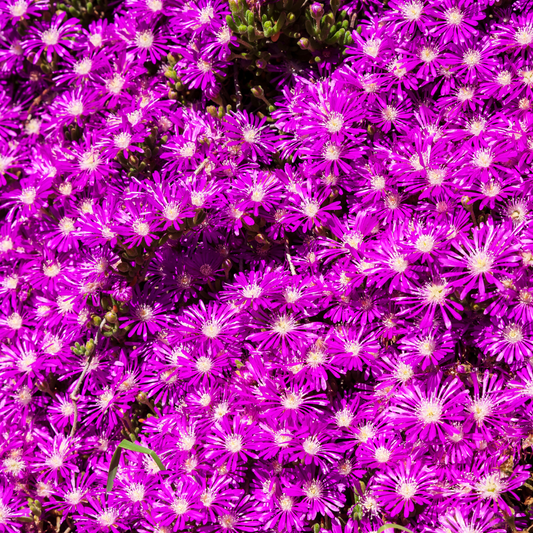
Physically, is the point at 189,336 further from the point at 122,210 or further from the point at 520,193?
the point at 520,193

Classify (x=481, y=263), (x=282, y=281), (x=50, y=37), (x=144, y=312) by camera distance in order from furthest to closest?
(x=50, y=37)
(x=144, y=312)
(x=282, y=281)
(x=481, y=263)

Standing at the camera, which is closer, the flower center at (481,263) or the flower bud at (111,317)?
the flower center at (481,263)

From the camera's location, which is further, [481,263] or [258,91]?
[258,91]

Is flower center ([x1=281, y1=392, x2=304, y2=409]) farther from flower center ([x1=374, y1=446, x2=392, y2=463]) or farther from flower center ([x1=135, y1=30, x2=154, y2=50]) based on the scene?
flower center ([x1=135, y1=30, x2=154, y2=50])

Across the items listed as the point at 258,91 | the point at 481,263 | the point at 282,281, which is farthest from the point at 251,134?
the point at 481,263

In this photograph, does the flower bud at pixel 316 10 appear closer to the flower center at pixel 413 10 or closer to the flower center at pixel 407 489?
the flower center at pixel 413 10

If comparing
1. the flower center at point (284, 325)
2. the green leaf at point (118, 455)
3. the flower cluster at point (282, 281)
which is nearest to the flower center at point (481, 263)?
the flower cluster at point (282, 281)

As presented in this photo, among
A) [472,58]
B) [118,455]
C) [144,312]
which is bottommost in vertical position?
[118,455]

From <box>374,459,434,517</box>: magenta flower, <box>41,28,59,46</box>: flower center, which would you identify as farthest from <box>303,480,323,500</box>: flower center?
<box>41,28,59,46</box>: flower center

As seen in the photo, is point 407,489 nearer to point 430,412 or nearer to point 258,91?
point 430,412
